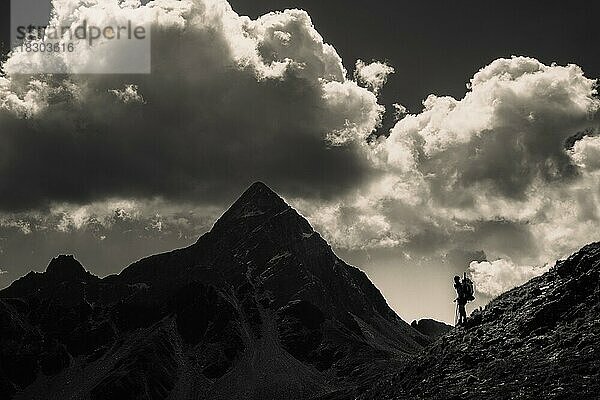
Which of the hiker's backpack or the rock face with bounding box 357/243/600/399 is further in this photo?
the hiker's backpack

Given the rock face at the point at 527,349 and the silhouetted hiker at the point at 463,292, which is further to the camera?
the silhouetted hiker at the point at 463,292

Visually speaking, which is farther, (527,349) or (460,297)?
(460,297)

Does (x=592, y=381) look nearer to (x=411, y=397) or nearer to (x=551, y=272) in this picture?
(x=411, y=397)

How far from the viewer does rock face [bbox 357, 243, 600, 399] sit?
1953 inches

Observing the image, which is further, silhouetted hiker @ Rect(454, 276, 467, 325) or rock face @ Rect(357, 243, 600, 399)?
silhouetted hiker @ Rect(454, 276, 467, 325)

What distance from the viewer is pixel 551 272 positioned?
7050 centimetres

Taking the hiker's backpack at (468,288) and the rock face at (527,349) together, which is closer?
the rock face at (527,349)

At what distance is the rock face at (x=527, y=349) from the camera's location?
49.6 meters

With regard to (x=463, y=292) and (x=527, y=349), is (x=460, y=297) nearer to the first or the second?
(x=463, y=292)

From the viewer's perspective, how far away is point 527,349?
57781 millimetres

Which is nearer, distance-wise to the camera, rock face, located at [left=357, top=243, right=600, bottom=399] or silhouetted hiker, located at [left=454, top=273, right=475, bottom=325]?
rock face, located at [left=357, top=243, right=600, bottom=399]

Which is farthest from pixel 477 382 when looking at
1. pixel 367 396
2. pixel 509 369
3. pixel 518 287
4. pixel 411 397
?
pixel 518 287

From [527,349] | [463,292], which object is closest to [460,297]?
[463,292]

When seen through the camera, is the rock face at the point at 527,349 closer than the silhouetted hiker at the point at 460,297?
Yes
